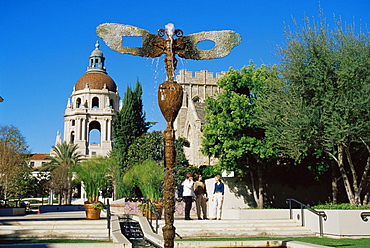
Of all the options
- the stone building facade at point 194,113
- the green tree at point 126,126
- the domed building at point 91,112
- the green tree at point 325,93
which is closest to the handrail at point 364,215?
the green tree at point 325,93

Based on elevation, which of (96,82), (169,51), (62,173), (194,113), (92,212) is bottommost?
(92,212)

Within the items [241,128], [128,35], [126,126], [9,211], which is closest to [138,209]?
[241,128]

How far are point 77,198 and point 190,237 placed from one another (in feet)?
196

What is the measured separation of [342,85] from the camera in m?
16.5

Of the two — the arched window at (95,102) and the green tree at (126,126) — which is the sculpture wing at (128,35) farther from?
the arched window at (95,102)

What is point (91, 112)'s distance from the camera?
88750 millimetres

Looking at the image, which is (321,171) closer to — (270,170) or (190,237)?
(270,170)

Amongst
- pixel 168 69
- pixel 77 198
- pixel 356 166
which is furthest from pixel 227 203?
pixel 77 198

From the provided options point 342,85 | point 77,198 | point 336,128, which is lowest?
point 77,198

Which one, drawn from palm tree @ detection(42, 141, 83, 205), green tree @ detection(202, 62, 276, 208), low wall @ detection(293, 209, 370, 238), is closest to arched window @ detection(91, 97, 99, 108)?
palm tree @ detection(42, 141, 83, 205)

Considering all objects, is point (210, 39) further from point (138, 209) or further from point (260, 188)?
point (260, 188)

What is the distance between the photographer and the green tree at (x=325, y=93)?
16.1 metres

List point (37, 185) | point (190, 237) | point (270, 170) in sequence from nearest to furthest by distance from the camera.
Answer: point (190, 237), point (270, 170), point (37, 185)

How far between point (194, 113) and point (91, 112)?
54.5m
